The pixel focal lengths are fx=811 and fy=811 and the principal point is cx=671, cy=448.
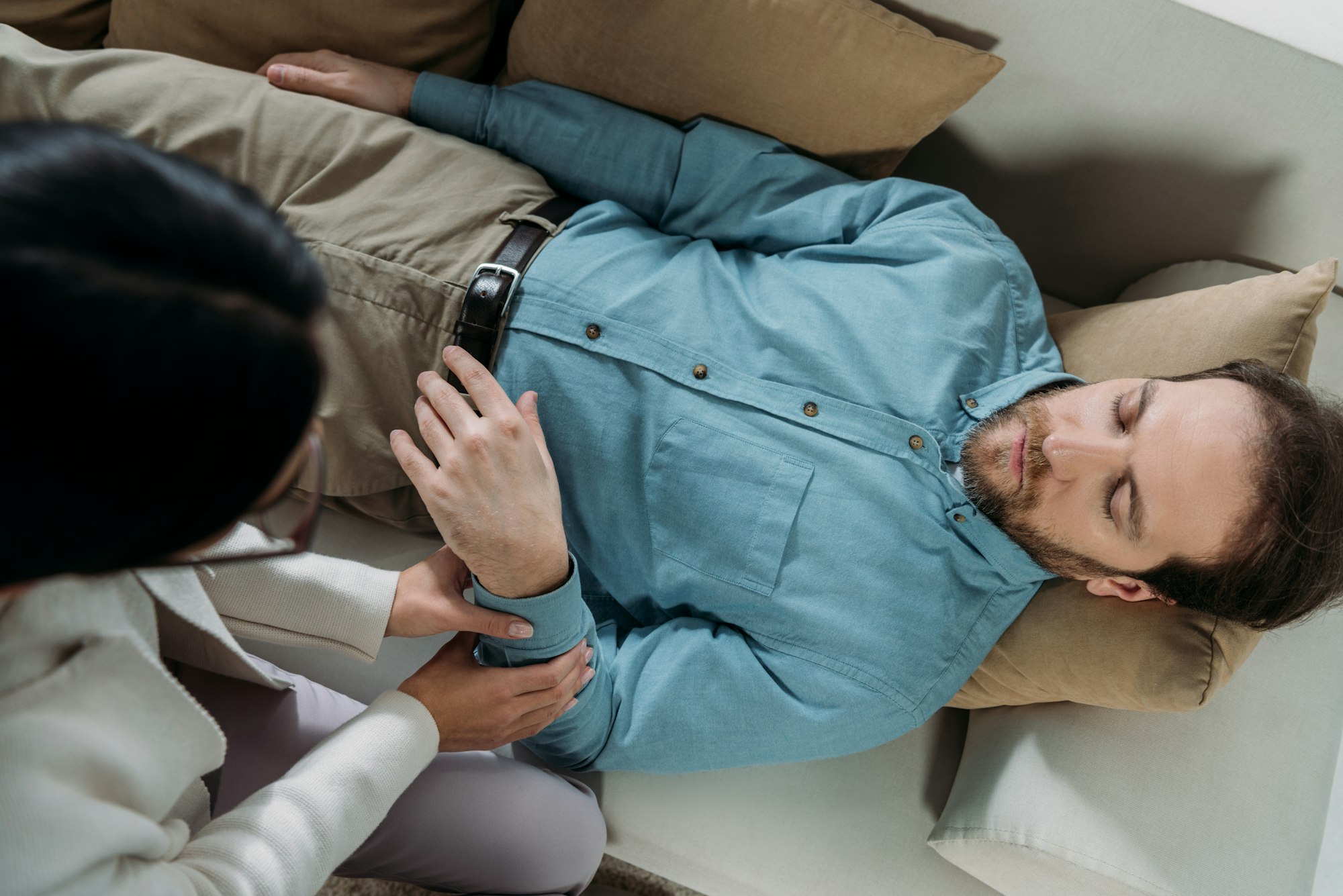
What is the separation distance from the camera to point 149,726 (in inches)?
27.8

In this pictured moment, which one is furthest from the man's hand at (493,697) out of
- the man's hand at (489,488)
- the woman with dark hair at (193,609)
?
the man's hand at (489,488)

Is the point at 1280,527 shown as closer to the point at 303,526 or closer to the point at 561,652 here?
the point at 561,652

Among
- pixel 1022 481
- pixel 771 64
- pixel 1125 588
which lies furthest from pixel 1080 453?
pixel 771 64

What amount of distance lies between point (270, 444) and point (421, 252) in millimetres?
664

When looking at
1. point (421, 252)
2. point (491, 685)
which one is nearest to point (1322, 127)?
point (421, 252)

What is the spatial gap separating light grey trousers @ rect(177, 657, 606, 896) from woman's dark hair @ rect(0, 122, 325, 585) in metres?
0.63

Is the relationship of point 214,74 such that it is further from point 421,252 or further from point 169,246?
point 169,246

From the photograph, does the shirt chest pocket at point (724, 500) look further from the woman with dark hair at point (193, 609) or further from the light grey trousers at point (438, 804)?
the light grey trousers at point (438, 804)

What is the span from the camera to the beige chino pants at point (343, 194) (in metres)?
1.11

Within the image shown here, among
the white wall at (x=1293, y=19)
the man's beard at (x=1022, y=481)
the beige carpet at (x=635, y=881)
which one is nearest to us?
the man's beard at (x=1022, y=481)

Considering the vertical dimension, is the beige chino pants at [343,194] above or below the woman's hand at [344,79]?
below

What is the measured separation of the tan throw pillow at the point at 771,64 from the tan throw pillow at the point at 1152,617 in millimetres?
449

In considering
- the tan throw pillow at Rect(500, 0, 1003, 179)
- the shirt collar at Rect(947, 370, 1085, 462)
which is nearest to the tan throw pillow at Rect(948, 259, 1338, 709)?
the shirt collar at Rect(947, 370, 1085, 462)

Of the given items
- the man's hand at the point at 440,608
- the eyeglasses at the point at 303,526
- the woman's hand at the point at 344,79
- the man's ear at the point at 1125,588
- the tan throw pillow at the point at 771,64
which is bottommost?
the man's hand at the point at 440,608
